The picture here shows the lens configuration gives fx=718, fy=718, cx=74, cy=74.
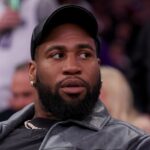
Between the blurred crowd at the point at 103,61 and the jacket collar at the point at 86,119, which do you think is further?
the blurred crowd at the point at 103,61

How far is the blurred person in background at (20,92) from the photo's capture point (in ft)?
16.3

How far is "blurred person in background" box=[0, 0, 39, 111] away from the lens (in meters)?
5.30

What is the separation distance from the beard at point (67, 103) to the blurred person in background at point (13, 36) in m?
1.99

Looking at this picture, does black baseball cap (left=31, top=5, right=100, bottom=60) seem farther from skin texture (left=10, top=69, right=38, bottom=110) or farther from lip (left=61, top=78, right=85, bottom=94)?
skin texture (left=10, top=69, right=38, bottom=110)

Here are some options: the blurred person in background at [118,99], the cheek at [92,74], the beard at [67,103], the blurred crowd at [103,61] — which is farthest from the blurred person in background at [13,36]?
the cheek at [92,74]

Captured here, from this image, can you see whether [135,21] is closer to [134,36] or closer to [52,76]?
[134,36]

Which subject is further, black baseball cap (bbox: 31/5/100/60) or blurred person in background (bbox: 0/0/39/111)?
blurred person in background (bbox: 0/0/39/111)

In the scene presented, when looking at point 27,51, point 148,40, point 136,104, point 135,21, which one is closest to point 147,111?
point 136,104

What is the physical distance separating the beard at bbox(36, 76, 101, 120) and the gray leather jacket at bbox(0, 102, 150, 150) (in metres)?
0.04

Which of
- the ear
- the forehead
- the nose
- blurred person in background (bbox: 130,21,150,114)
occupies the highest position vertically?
the forehead

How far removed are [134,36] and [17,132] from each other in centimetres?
369

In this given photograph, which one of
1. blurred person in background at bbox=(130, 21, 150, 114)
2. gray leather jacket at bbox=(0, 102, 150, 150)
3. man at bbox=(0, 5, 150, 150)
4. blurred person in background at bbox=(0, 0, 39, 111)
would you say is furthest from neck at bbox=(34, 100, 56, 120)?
blurred person in background at bbox=(130, 21, 150, 114)

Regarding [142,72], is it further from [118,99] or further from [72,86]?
[72,86]

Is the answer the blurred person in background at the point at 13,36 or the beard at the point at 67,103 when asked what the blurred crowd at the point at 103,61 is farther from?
the beard at the point at 67,103
